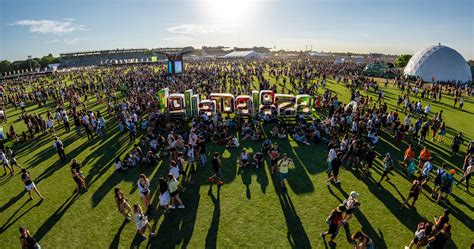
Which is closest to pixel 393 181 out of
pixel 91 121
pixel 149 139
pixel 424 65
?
A: pixel 149 139

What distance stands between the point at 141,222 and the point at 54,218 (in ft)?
13.5

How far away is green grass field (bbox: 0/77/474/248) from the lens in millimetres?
8898

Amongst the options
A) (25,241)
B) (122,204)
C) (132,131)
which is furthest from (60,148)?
(25,241)

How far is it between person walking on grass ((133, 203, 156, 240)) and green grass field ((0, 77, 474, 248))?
0.87 ft

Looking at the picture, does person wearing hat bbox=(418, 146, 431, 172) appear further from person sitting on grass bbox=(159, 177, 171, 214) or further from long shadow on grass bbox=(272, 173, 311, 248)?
person sitting on grass bbox=(159, 177, 171, 214)

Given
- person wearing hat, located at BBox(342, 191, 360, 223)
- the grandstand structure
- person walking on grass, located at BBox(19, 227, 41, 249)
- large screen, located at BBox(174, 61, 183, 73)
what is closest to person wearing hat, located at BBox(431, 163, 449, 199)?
person wearing hat, located at BBox(342, 191, 360, 223)

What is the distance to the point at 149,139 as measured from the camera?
1712 cm

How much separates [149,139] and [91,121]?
575 centimetres

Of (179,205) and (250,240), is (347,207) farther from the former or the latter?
(179,205)

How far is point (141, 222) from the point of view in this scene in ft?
28.5

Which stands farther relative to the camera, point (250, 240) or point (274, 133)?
point (274, 133)

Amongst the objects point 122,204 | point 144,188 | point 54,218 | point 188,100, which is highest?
point 188,100

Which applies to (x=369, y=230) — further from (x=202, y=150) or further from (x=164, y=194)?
(x=202, y=150)

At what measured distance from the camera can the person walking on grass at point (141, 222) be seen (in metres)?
8.60
